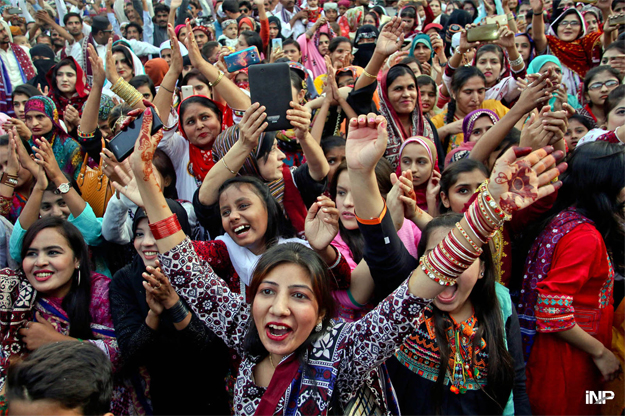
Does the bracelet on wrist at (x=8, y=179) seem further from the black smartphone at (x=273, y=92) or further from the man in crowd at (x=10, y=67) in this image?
the man in crowd at (x=10, y=67)

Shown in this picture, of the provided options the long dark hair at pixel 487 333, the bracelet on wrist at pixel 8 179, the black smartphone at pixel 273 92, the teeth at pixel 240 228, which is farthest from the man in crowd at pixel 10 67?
the long dark hair at pixel 487 333

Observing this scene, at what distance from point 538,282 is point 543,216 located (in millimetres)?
414

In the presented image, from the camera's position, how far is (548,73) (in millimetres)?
2492

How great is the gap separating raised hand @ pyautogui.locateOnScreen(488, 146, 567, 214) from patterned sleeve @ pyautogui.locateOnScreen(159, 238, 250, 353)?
1.04 m

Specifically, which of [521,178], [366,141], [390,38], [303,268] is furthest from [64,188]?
[521,178]

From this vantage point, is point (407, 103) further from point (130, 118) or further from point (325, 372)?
point (325, 372)

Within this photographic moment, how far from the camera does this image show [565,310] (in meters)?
2.18

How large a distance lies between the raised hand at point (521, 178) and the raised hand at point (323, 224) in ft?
2.50

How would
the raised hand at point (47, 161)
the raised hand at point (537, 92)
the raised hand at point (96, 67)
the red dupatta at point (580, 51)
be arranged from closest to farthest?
the raised hand at point (537, 92)
the raised hand at point (47, 161)
the raised hand at point (96, 67)
the red dupatta at point (580, 51)

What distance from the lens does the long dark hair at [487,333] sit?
1816 millimetres

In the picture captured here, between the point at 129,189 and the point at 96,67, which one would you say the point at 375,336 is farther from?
the point at 96,67

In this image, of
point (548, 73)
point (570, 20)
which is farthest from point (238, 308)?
point (570, 20)

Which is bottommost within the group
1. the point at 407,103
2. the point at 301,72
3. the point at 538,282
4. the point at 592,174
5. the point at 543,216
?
the point at 538,282

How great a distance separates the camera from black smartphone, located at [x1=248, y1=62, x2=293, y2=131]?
2.67 metres
